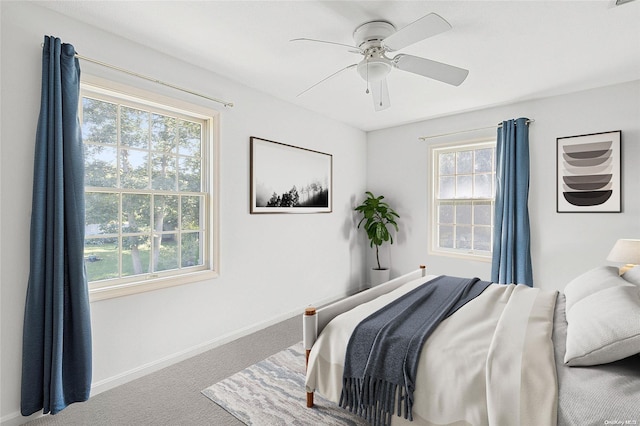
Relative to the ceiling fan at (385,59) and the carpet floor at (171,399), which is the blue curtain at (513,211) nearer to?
the ceiling fan at (385,59)

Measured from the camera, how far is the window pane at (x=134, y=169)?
2.50 metres

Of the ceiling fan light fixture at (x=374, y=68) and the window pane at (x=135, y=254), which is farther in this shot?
the window pane at (x=135, y=254)

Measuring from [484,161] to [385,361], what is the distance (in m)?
3.40

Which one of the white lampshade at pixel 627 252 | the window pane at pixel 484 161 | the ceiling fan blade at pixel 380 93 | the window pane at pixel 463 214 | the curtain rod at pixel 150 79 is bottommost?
the white lampshade at pixel 627 252

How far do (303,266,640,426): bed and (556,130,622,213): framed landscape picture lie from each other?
158 centimetres

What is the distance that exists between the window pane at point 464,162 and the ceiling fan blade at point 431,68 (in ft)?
7.32

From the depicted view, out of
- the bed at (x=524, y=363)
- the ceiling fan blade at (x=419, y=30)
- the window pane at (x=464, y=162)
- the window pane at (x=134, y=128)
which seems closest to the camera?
the bed at (x=524, y=363)

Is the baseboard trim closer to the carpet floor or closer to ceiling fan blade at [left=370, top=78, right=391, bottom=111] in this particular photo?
the carpet floor

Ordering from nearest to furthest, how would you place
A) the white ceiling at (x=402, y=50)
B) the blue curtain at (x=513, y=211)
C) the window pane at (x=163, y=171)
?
the white ceiling at (x=402, y=50) < the window pane at (x=163, y=171) < the blue curtain at (x=513, y=211)

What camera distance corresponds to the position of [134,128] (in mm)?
2564

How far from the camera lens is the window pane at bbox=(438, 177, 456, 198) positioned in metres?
4.38

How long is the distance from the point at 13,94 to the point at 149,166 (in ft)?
3.00

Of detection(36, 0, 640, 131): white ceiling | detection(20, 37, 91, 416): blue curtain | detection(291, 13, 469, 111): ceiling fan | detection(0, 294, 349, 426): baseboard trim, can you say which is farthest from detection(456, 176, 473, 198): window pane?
detection(20, 37, 91, 416): blue curtain

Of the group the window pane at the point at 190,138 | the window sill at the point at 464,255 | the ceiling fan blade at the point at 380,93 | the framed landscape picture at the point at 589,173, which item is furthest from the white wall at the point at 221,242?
the framed landscape picture at the point at 589,173
